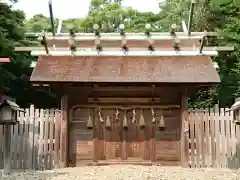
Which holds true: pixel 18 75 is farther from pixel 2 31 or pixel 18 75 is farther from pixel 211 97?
pixel 211 97

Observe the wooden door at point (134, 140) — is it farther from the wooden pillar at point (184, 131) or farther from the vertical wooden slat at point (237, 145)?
the vertical wooden slat at point (237, 145)

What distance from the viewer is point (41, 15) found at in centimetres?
3691

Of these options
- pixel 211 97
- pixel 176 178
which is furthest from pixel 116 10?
pixel 176 178

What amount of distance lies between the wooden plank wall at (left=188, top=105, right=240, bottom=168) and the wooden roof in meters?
1.35

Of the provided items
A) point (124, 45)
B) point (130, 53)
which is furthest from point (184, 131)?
point (124, 45)

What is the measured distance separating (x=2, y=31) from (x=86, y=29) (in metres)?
15.6

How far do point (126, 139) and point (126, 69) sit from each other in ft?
6.54

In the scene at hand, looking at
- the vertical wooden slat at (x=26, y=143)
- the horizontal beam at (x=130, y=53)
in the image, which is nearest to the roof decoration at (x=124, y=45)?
the horizontal beam at (x=130, y=53)

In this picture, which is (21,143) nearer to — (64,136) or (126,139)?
(64,136)

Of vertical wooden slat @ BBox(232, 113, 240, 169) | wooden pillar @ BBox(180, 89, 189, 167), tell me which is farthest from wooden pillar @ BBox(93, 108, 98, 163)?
vertical wooden slat @ BBox(232, 113, 240, 169)

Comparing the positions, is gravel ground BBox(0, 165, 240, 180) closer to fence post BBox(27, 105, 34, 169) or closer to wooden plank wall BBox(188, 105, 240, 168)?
wooden plank wall BBox(188, 105, 240, 168)

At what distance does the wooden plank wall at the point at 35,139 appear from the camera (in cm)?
1202

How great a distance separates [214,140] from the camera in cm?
1198

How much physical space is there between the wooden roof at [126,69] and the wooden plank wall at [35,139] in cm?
124
